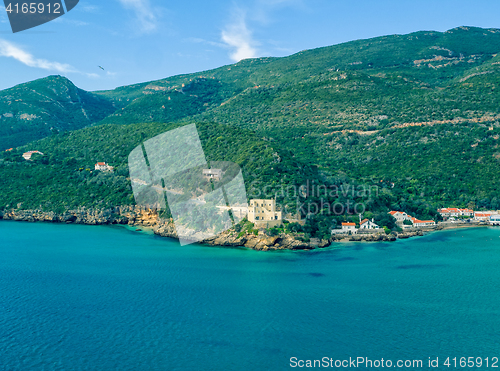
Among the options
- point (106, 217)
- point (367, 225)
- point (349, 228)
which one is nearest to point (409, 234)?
point (367, 225)

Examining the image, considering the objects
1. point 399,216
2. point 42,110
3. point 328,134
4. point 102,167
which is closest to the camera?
point 399,216

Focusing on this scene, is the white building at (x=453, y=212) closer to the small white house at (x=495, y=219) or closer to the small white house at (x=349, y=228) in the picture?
the small white house at (x=495, y=219)

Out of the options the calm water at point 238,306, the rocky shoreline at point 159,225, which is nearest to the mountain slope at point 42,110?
the rocky shoreline at point 159,225

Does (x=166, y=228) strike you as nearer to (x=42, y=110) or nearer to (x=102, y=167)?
(x=102, y=167)

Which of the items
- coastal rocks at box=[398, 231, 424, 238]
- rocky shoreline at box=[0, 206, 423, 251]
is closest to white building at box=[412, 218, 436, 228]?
coastal rocks at box=[398, 231, 424, 238]

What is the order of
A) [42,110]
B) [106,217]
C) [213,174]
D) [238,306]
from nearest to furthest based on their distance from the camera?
[238,306] < [213,174] < [106,217] < [42,110]

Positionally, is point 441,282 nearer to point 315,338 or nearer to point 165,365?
point 315,338
